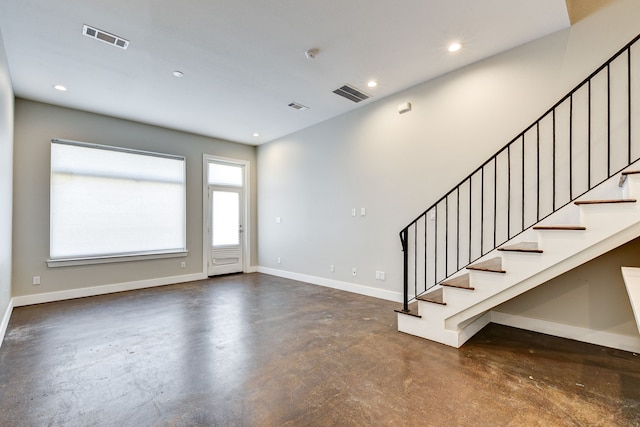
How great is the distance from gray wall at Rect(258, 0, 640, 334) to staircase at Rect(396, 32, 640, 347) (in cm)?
26

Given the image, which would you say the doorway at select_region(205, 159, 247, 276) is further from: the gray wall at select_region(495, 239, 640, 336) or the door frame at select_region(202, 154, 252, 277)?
the gray wall at select_region(495, 239, 640, 336)

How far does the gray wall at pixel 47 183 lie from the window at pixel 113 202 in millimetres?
136

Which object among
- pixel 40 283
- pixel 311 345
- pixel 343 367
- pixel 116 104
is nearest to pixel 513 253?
pixel 343 367

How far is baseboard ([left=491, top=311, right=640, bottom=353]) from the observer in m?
2.70

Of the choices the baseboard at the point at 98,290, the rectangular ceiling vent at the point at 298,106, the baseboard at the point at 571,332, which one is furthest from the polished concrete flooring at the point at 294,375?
the rectangular ceiling vent at the point at 298,106

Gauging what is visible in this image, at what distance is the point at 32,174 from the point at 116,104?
1.65 metres

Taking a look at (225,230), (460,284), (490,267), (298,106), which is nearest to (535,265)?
(490,267)

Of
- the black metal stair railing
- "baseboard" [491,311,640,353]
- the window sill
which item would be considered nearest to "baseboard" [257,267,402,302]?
the black metal stair railing

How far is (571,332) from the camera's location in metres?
2.97

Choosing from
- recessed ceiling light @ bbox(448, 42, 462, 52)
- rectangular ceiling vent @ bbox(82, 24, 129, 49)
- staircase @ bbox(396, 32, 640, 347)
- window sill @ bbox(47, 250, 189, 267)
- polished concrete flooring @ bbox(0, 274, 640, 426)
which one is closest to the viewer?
polished concrete flooring @ bbox(0, 274, 640, 426)

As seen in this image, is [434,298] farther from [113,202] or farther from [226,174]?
[113,202]

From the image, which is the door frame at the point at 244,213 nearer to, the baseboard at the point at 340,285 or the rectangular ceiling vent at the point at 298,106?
the baseboard at the point at 340,285

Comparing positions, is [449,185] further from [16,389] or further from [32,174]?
[32,174]

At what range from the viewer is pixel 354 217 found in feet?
16.3
